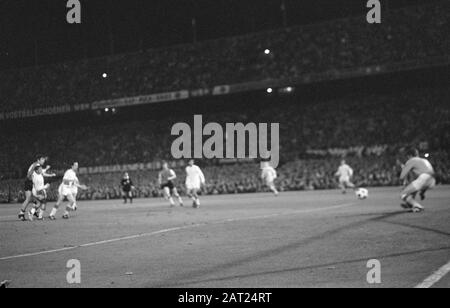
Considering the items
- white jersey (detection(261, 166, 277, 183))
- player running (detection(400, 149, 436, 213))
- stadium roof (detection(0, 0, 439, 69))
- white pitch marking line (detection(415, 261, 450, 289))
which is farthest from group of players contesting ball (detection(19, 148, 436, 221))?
stadium roof (detection(0, 0, 439, 69))

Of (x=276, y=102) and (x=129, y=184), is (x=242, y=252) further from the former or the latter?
(x=276, y=102)

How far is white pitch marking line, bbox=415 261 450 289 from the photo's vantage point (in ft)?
19.7

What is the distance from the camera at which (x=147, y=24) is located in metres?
45.0

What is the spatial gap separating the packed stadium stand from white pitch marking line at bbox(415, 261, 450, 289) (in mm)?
26501

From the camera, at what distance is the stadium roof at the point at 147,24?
40.4 metres

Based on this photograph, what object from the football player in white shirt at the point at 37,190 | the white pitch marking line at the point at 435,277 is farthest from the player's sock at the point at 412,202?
the football player in white shirt at the point at 37,190

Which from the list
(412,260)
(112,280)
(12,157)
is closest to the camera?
(112,280)

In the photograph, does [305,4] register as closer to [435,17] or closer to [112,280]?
[435,17]

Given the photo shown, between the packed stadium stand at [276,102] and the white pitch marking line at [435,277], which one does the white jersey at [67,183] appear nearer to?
the packed stadium stand at [276,102]

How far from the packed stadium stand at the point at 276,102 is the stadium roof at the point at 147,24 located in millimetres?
1422

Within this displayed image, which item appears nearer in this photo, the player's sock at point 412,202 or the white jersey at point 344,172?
the player's sock at point 412,202

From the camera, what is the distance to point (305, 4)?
42.7m
